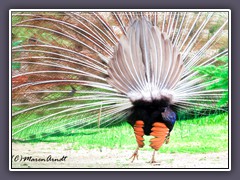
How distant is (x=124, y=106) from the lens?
1112 cm

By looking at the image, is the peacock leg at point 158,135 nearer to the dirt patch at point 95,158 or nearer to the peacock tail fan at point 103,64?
the dirt patch at point 95,158

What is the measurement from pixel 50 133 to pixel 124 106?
30.6 inches

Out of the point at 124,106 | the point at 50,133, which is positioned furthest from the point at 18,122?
the point at 124,106

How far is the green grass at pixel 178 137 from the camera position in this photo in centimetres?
1110

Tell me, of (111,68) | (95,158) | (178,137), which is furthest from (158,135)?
(111,68)

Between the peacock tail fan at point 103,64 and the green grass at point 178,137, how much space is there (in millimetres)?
80

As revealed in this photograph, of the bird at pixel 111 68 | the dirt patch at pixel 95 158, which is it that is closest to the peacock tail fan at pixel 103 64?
the bird at pixel 111 68

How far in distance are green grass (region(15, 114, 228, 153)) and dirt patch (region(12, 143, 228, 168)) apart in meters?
0.05

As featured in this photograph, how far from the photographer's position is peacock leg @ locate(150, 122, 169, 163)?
11102mm

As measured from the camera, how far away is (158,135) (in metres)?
11.1

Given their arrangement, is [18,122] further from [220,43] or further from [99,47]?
[220,43]

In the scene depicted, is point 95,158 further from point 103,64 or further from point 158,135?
point 103,64

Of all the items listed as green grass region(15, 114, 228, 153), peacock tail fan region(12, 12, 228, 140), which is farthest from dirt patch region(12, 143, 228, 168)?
peacock tail fan region(12, 12, 228, 140)

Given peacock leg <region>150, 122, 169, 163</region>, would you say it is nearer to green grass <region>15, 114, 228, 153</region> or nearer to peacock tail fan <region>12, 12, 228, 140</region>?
green grass <region>15, 114, 228, 153</region>
